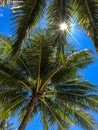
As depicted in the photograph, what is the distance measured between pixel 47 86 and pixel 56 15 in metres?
7.54

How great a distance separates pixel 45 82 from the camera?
15.0 m

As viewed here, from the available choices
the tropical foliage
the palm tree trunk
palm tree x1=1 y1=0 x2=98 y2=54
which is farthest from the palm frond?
the palm tree trunk

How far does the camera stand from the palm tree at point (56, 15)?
8102 mm

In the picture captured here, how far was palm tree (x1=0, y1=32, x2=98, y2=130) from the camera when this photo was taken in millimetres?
14664

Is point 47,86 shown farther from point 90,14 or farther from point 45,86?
point 90,14

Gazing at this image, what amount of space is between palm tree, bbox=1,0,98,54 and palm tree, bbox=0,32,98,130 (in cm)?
575

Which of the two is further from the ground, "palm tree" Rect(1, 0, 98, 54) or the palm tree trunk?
"palm tree" Rect(1, 0, 98, 54)

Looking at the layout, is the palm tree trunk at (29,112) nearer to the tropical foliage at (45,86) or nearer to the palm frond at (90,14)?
the tropical foliage at (45,86)

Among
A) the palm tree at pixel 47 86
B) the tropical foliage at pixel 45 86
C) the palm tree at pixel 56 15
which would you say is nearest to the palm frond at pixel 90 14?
the palm tree at pixel 56 15

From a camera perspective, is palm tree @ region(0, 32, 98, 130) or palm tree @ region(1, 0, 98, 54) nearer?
palm tree @ region(1, 0, 98, 54)

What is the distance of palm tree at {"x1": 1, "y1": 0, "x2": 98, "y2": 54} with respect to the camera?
810 cm

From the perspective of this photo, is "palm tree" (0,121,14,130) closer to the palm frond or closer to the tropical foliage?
the tropical foliage

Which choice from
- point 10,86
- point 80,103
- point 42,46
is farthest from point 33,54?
point 80,103

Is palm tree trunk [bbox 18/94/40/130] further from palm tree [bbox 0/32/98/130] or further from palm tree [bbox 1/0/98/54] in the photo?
palm tree [bbox 1/0/98/54]
